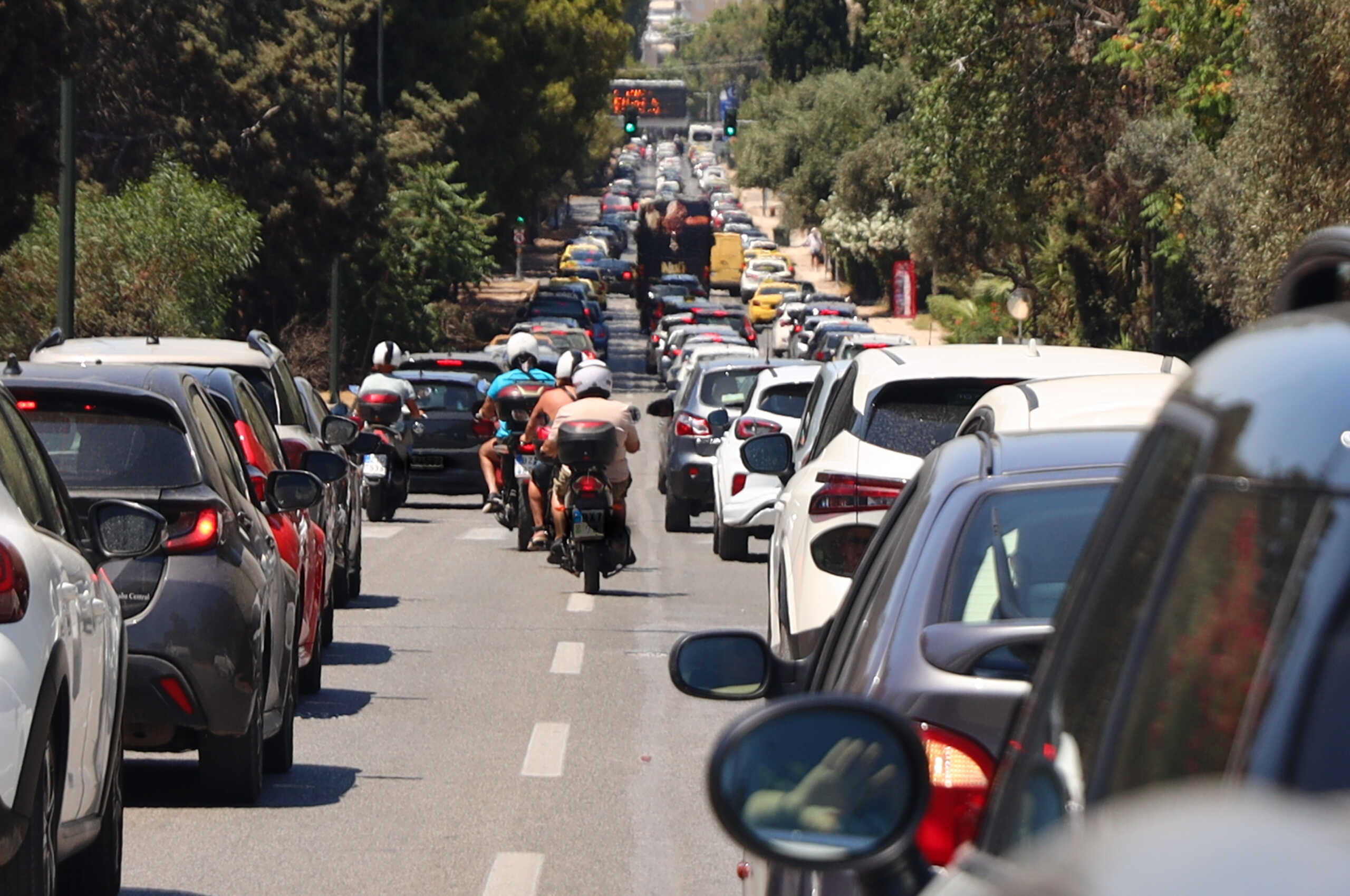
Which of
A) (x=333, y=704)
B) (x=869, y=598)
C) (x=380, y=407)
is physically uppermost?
(x=869, y=598)

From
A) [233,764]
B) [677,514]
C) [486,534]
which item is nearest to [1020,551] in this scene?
[233,764]

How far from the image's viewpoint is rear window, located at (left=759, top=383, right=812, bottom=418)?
68.6ft

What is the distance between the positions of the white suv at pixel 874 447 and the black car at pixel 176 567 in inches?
91.7

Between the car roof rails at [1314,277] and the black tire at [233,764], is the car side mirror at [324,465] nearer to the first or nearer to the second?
the black tire at [233,764]

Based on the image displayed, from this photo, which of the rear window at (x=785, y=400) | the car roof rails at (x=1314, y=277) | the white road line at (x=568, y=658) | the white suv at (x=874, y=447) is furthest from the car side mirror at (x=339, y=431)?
the car roof rails at (x=1314, y=277)

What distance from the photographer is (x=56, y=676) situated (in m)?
5.74

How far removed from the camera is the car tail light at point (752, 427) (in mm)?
20516

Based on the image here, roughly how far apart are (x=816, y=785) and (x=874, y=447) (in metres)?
7.57

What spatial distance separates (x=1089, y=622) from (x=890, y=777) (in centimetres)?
53

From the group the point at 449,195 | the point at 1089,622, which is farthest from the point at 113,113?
the point at 1089,622

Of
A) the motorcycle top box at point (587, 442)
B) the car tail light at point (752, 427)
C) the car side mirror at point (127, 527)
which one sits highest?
the car side mirror at point (127, 527)

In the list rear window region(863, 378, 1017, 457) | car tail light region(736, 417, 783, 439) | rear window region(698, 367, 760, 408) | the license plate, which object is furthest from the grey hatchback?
rear window region(698, 367, 760, 408)

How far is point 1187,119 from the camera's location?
37.4 metres

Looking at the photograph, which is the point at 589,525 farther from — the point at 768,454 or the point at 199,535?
the point at 199,535
